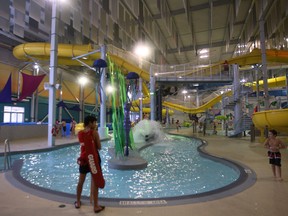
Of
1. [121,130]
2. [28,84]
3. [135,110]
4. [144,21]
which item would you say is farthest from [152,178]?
[144,21]

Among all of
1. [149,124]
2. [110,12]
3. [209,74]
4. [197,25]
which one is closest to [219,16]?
[197,25]

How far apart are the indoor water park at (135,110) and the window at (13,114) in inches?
3.5

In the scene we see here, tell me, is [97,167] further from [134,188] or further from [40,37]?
[40,37]

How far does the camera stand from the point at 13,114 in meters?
16.2

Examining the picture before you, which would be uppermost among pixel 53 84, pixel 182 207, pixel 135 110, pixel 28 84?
pixel 28 84

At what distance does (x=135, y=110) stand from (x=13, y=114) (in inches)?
372

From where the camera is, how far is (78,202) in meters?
2.79

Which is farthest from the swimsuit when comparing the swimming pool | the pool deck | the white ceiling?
the white ceiling

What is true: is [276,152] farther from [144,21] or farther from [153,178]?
[144,21]

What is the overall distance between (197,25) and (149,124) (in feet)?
40.4

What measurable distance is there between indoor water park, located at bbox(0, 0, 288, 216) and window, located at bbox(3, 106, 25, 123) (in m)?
0.09

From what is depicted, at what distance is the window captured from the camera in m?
15.7

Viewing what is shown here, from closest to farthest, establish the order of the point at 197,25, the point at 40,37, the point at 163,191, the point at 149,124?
the point at 163,191
the point at 149,124
the point at 40,37
the point at 197,25

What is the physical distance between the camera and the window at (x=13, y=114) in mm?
15673
